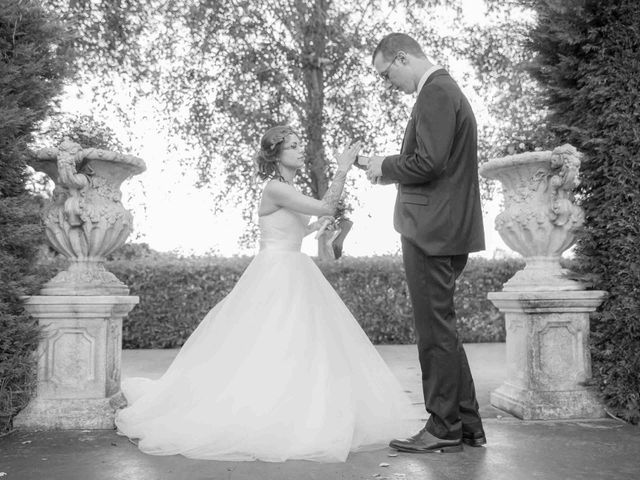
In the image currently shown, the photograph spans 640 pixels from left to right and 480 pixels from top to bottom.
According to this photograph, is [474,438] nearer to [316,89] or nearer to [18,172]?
[18,172]

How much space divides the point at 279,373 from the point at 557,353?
2150 millimetres

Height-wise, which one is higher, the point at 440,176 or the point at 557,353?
the point at 440,176

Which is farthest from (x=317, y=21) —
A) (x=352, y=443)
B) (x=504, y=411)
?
Result: (x=352, y=443)

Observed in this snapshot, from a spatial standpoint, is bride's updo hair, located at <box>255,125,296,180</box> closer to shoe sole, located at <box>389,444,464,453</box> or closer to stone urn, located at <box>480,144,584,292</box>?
stone urn, located at <box>480,144,584,292</box>

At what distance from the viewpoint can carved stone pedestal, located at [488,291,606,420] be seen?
4.25m

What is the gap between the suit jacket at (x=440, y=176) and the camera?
10.6ft

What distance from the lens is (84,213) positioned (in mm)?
4215

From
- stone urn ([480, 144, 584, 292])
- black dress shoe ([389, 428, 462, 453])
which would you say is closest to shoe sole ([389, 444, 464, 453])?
black dress shoe ([389, 428, 462, 453])

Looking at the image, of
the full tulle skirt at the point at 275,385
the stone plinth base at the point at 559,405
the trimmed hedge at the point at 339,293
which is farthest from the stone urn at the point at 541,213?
the trimmed hedge at the point at 339,293

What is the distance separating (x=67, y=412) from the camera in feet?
13.3

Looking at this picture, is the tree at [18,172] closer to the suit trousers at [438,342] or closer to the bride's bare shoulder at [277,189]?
the bride's bare shoulder at [277,189]

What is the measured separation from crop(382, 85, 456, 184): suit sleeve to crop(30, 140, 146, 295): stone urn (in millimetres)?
2145

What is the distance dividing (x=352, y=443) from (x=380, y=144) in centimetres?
937

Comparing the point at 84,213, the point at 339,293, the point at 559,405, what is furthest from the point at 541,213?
the point at 339,293
